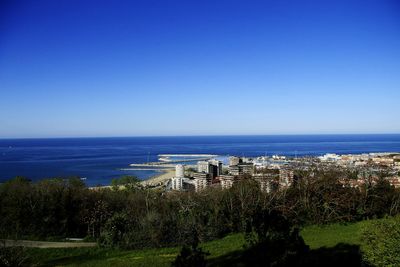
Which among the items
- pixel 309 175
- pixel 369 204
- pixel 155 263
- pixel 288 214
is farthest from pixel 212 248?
pixel 369 204

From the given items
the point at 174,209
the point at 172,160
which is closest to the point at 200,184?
the point at 174,209

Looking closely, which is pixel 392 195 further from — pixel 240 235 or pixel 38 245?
pixel 38 245

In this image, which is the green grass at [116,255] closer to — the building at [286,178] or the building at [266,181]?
the building at [266,181]

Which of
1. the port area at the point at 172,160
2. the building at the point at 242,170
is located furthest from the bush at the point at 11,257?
the port area at the point at 172,160

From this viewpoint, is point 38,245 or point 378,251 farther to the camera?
point 38,245

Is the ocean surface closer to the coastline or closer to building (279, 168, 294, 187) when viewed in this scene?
the coastline
